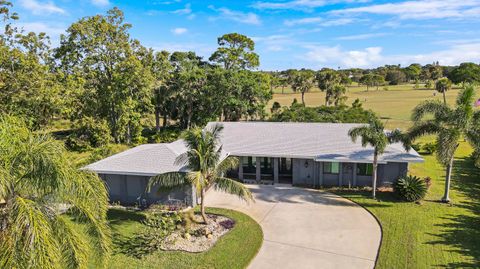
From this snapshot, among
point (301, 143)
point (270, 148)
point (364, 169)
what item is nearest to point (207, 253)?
point (270, 148)

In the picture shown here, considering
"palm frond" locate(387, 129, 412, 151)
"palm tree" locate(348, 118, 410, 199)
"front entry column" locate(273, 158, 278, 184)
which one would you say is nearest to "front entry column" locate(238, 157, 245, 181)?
"front entry column" locate(273, 158, 278, 184)

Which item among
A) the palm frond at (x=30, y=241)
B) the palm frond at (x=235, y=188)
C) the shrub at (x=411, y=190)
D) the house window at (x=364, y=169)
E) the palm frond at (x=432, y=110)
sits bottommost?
the shrub at (x=411, y=190)

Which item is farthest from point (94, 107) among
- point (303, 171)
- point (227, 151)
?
point (303, 171)

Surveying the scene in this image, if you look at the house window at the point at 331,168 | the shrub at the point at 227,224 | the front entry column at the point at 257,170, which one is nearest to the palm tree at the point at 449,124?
the house window at the point at 331,168

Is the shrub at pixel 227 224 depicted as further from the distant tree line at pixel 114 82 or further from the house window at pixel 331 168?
the distant tree line at pixel 114 82

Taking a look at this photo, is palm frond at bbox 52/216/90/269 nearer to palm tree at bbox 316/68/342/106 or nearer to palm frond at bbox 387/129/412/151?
palm frond at bbox 387/129/412/151

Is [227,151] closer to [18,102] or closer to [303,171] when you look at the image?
[303,171]

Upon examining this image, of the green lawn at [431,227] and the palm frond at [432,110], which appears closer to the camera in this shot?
the green lawn at [431,227]
